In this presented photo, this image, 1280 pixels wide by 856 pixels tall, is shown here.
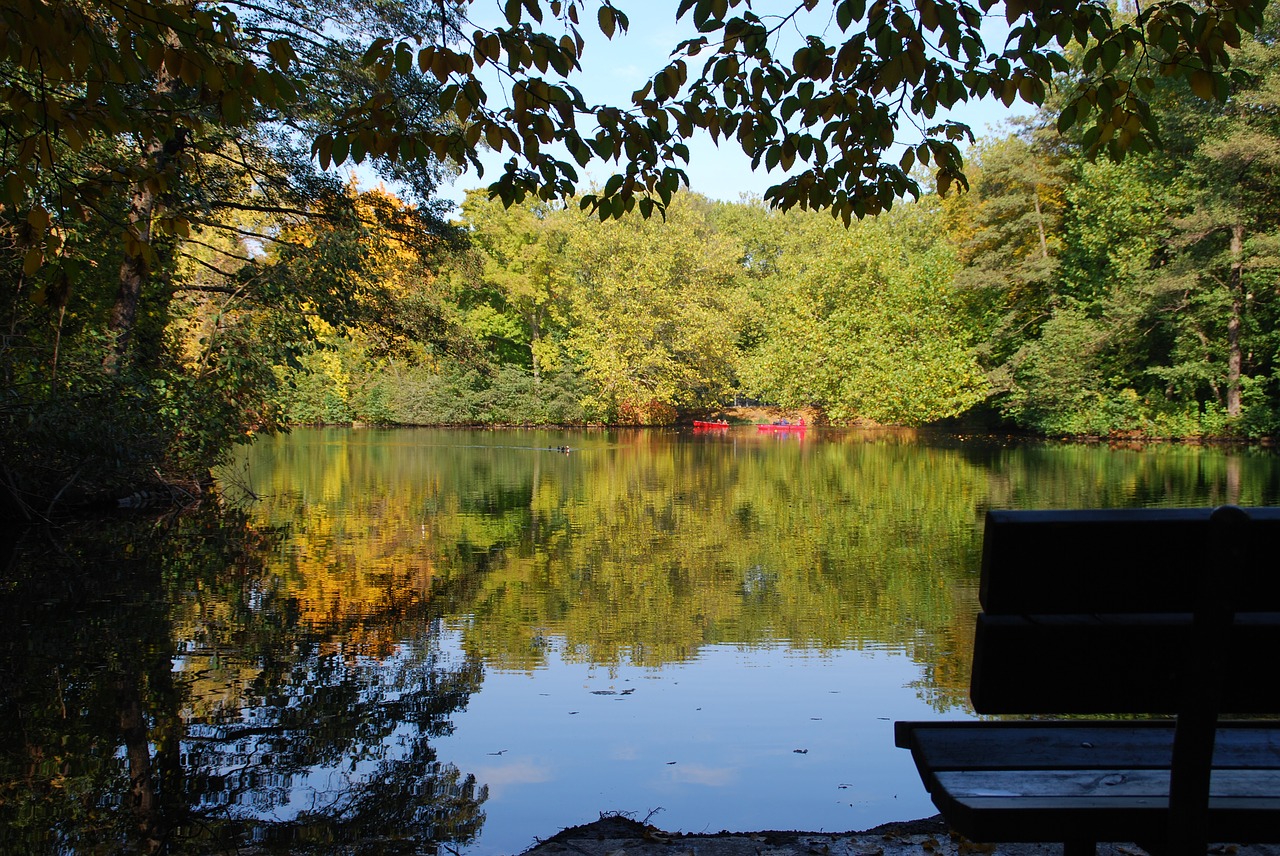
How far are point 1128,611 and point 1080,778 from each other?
35 cm

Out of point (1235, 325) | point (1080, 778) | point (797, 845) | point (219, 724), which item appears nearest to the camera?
point (1080, 778)

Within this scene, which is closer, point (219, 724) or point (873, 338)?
point (219, 724)

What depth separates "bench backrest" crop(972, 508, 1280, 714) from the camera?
1.85m

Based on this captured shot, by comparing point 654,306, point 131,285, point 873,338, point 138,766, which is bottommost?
point 138,766

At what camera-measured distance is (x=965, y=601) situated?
23.2 ft

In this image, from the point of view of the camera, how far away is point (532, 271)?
50.2 m

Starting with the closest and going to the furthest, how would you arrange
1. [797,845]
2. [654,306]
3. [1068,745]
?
[1068,745], [797,845], [654,306]

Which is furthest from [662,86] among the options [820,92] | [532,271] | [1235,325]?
[532,271]

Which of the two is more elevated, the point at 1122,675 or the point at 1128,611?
the point at 1128,611

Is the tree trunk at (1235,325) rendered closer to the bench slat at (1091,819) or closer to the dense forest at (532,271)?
the dense forest at (532,271)

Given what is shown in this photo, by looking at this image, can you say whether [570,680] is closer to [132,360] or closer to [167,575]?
[167,575]

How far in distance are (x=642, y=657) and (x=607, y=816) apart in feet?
7.48

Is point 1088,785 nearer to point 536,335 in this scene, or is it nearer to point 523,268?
point 523,268

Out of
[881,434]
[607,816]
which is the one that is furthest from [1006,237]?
[607,816]
